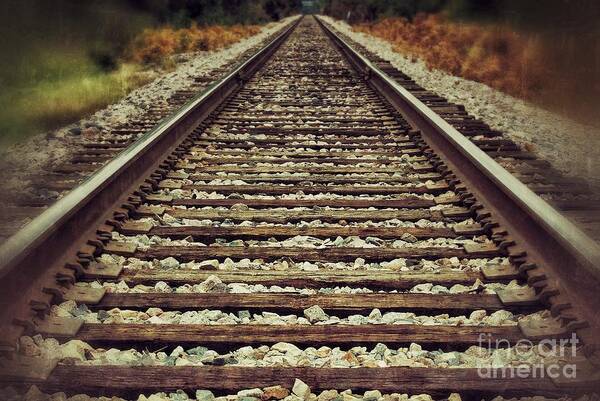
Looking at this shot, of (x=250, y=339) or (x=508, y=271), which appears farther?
(x=508, y=271)

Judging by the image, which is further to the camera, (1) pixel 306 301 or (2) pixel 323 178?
(2) pixel 323 178

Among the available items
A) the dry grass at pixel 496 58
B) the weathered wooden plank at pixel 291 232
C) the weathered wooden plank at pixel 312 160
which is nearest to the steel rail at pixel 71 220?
the weathered wooden plank at pixel 291 232

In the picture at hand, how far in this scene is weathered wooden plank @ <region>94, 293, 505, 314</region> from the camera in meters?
2.24

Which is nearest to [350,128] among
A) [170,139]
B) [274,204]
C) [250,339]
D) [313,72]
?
[170,139]

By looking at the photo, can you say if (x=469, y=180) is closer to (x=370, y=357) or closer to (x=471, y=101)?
(x=370, y=357)

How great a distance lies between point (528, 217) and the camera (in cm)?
268

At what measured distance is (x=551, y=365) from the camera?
186 cm

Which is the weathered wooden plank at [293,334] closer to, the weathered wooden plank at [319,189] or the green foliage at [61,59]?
the weathered wooden plank at [319,189]

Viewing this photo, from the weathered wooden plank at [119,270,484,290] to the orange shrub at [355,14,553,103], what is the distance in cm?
718

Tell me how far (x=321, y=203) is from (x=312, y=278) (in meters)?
1.01

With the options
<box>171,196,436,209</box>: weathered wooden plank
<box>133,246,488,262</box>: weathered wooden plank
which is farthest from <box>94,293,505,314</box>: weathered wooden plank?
<box>171,196,436,209</box>: weathered wooden plank

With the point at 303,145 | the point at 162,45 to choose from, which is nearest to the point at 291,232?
the point at 303,145

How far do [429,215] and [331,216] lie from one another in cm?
54

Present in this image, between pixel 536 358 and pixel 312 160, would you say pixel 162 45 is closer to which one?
pixel 312 160
